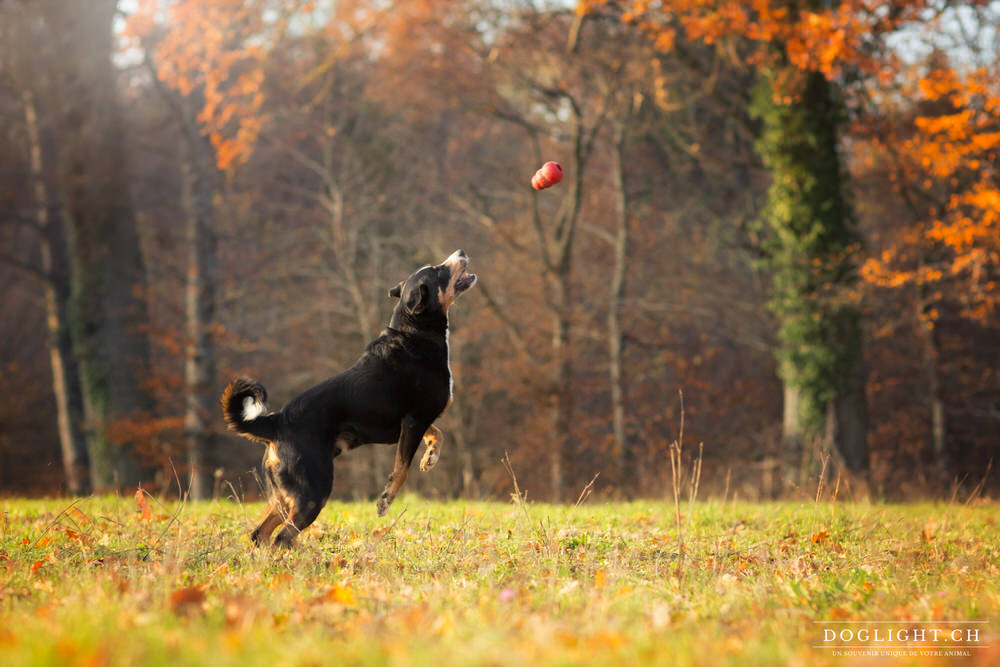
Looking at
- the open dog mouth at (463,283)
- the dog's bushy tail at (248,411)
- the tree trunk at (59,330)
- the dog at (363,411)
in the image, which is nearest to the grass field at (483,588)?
the dog at (363,411)

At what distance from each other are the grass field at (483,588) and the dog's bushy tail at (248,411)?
757 millimetres

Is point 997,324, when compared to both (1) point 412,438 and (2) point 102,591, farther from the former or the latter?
(2) point 102,591

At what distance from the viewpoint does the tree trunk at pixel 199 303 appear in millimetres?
17922

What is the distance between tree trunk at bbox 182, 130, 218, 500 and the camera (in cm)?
1792

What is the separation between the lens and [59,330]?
60.3 ft

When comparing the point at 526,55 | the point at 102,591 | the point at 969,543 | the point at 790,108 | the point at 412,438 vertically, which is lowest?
the point at 969,543

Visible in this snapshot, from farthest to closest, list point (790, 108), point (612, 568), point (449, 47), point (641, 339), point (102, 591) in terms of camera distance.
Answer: point (641, 339) < point (449, 47) < point (790, 108) < point (612, 568) < point (102, 591)

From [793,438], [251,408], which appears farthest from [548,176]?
[793,438]

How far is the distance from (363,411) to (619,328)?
15.2 meters

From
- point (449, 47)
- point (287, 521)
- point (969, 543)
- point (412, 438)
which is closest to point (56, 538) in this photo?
point (287, 521)

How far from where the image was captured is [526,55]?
18.9 metres

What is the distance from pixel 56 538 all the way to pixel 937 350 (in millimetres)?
21734

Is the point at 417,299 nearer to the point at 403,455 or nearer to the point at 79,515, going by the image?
the point at 403,455

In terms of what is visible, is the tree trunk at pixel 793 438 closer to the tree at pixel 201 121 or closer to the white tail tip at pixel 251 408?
the tree at pixel 201 121
